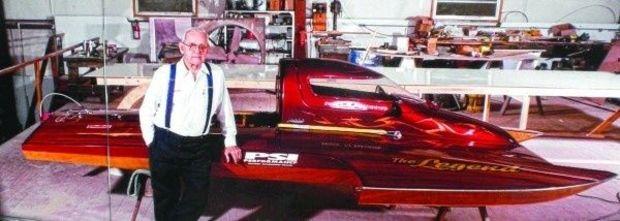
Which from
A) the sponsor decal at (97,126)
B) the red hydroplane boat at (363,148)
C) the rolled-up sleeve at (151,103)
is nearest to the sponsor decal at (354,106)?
the red hydroplane boat at (363,148)

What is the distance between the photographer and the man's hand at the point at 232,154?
2695mm

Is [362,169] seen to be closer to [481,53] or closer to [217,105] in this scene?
[217,105]

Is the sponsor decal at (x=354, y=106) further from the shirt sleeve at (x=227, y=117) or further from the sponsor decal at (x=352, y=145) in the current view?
the shirt sleeve at (x=227, y=117)

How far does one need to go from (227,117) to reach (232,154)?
24 cm

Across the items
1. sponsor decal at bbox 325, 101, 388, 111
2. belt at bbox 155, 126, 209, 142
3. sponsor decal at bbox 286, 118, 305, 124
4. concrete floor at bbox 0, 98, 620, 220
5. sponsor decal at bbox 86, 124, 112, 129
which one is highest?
sponsor decal at bbox 325, 101, 388, 111

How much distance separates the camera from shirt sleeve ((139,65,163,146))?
2.42 m

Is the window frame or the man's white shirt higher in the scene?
the window frame

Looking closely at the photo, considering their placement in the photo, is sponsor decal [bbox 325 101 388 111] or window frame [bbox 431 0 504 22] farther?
window frame [bbox 431 0 504 22]

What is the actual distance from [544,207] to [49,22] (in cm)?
862

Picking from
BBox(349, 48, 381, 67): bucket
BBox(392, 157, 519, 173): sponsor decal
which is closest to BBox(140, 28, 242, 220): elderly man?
BBox(392, 157, 519, 173): sponsor decal

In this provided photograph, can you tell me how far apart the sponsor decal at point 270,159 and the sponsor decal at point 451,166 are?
2.12 ft

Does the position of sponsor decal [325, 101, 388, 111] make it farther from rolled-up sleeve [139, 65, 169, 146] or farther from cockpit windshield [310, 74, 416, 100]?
rolled-up sleeve [139, 65, 169, 146]

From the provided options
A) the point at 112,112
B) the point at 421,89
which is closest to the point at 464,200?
the point at 421,89

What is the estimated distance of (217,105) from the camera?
2.56 metres
